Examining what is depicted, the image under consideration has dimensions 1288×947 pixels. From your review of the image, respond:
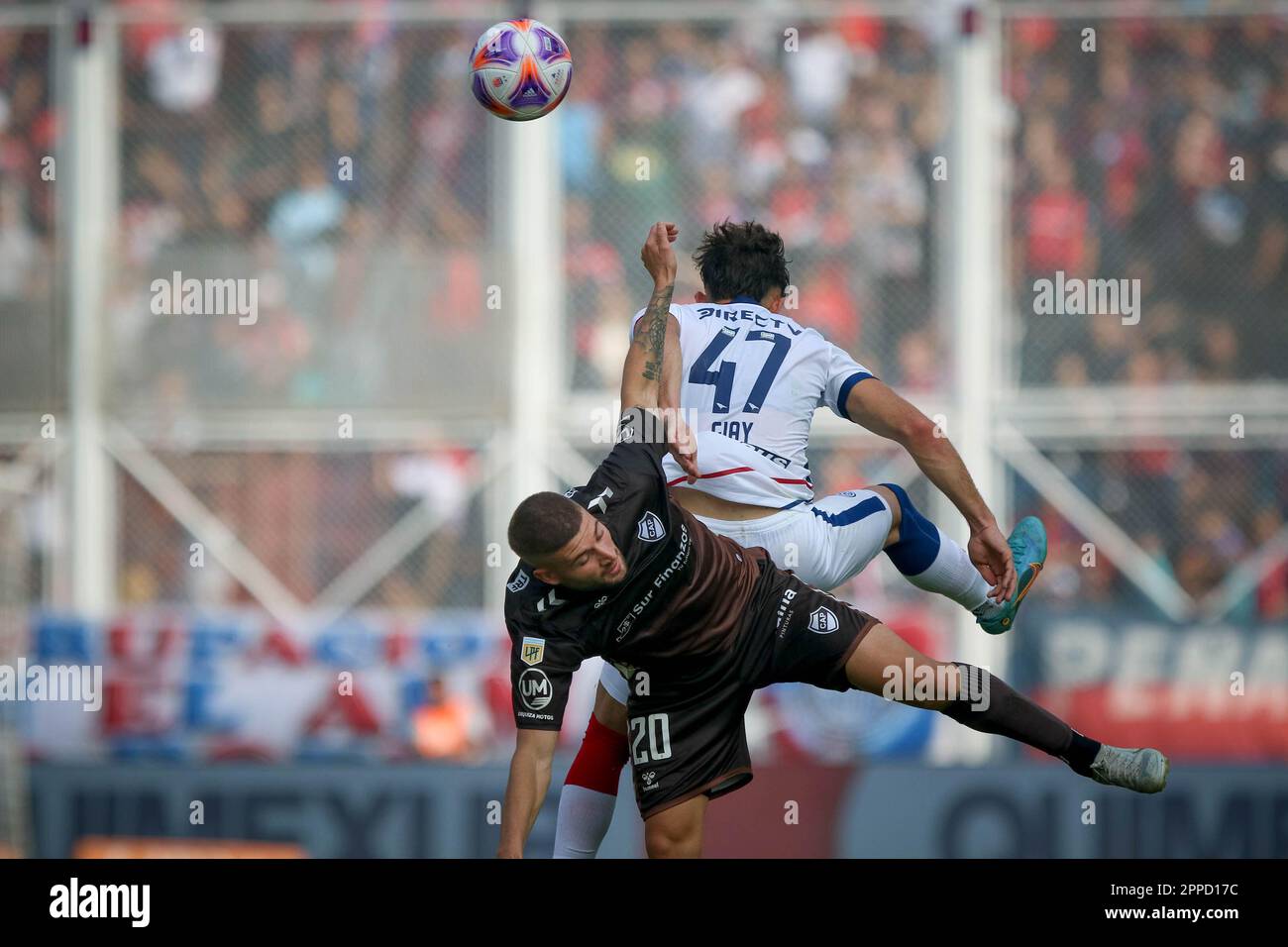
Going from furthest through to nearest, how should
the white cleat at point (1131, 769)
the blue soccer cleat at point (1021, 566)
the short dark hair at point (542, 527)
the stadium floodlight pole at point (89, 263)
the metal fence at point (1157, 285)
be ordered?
the stadium floodlight pole at point (89, 263), the metal fence at point (1157, 285), the blue soccer cleat at point (1021, 566), the white cleat at point (1131, 769), the short dark hair at point (542, 527)

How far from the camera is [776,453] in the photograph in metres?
6.95

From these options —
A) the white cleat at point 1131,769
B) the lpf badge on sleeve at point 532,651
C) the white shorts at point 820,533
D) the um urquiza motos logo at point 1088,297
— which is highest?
the um urquiza motos logo at point 1088,297

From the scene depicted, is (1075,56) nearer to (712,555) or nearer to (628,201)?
(628,201)

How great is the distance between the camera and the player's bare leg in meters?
6.71

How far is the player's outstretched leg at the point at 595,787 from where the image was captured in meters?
7.23

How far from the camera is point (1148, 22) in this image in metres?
12.9

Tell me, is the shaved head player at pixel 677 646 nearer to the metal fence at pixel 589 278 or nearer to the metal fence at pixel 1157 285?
the metal fence at pixel 589 278

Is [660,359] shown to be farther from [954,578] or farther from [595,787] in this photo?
[595,787]

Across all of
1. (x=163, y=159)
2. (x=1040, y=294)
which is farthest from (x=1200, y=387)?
→ (x=163, y=159)

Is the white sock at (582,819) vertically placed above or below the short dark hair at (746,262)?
below

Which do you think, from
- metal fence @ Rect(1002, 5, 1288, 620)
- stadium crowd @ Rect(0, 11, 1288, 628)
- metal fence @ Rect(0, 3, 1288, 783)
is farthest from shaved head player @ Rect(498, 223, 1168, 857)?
stadium crowd @ Rect(0, 11, 1288, 628)

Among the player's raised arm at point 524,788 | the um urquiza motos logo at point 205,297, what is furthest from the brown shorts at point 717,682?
the um urquiza motos logo at point 205,297

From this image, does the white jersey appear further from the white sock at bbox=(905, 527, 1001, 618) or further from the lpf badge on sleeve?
the lpf badge on sleeve

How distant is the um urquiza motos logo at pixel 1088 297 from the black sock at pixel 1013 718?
6268mm
